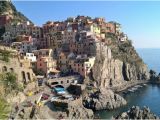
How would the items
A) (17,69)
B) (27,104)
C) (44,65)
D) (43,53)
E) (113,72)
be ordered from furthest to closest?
(113,72)
(43,53)
(44,65)
(17,69)
(27,104)

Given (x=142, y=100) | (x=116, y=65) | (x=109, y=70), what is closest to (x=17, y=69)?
(x=142, y=100)

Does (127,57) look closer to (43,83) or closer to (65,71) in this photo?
(65,71)

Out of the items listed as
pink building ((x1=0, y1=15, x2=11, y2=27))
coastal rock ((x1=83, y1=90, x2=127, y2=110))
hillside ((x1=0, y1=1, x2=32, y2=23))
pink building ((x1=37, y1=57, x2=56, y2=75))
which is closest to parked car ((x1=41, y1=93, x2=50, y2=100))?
coastal rock ((x1=83, y1=90, x2=127, y2=110))

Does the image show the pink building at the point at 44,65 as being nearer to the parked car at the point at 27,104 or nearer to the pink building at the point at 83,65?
the pink building at the point at 83,65

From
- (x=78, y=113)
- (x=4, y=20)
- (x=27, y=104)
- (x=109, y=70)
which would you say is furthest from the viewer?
(x=4, y=20)

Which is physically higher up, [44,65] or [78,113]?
[44,65]

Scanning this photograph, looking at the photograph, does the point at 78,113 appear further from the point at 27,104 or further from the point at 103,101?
the point at 103,101

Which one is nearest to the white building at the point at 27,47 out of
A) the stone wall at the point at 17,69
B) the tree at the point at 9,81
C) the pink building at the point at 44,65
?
the pink building at the point at 44,65

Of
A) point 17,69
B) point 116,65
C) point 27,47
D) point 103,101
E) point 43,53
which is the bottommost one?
point 103,101

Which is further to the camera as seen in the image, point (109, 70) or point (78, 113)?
point (109, 70)
